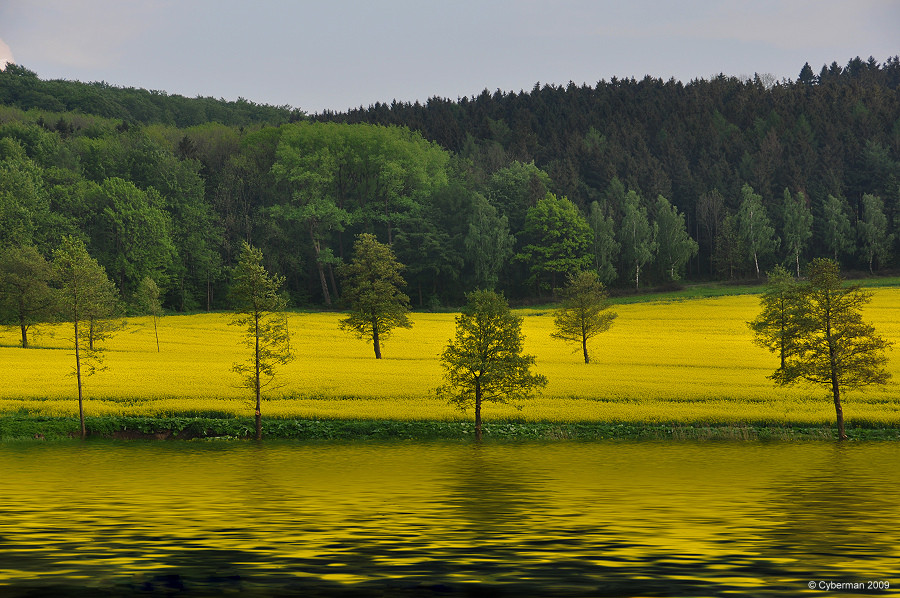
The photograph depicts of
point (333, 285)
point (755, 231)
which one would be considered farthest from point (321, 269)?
point (755, 231)

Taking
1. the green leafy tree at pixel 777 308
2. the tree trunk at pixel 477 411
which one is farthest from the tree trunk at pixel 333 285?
the tree trunk at pixel 477 411

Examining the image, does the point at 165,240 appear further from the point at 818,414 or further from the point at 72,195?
the point at 818,414

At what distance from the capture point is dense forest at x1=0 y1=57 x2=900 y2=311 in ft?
344

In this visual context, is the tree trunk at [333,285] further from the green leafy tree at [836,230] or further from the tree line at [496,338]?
the green leafy tree at [836,230]

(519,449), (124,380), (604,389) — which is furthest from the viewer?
(124,380)

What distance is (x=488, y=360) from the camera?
41906 mm

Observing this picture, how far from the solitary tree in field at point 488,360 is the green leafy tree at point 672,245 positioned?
85.1 metres

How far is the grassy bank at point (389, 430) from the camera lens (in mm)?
37469

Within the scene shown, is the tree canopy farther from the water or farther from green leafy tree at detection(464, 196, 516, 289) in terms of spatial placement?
green leafy tree at detection(464, 196, 516, 289)

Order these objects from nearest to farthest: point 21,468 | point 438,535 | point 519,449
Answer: point 438,535 < point 21,468 < point 519,449

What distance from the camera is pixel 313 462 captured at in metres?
28.1

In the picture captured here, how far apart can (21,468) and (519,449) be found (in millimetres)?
18136

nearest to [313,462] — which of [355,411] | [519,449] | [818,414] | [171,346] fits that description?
[519,449]

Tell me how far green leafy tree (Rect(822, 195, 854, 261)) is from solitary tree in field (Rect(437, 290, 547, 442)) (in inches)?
3967
